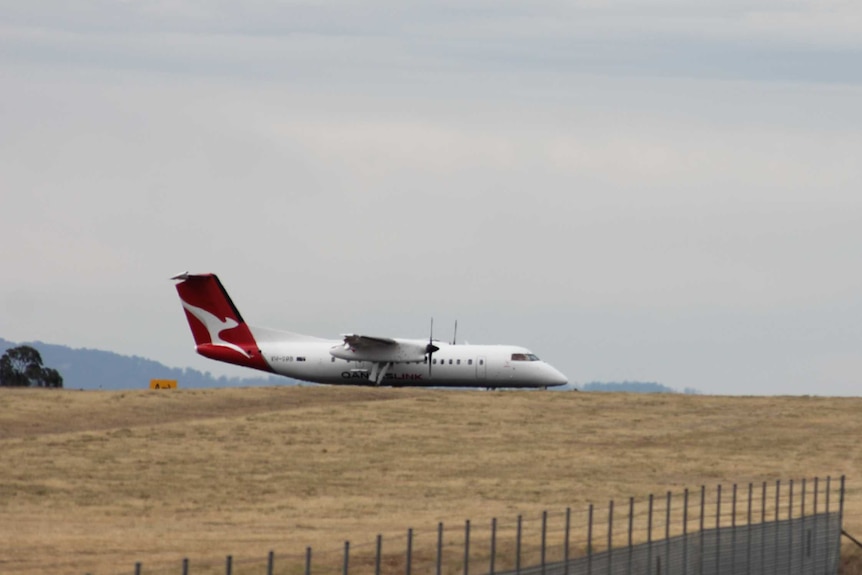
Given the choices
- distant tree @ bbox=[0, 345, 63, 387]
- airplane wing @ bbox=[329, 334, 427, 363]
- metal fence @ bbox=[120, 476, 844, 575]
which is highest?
airplane wing @ bbox=[329, 334, 427, 363]

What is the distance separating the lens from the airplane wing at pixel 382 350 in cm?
8531

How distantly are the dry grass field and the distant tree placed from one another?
28096 mm

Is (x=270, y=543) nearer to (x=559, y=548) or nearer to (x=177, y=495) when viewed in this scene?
(x=559, y=548)

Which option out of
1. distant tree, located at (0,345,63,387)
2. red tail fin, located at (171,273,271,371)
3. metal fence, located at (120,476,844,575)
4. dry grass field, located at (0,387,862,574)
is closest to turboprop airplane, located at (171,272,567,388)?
red tail fin, located at (171,273,271,371)

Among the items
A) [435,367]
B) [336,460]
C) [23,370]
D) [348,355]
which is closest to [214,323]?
[348,355]

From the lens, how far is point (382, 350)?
283 feet

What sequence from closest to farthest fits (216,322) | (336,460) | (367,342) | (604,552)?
(604,552) < (336,460) < (367,342) < (216,322)

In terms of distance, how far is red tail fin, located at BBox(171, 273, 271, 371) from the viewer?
89750 mm

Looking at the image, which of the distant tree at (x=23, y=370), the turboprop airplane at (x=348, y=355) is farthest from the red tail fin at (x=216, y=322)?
the distant tree at (x=23, y=370)

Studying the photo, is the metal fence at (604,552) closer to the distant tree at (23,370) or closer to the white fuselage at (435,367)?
the white fuselage at (435,367)

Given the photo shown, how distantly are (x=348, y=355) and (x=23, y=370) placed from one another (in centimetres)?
2992

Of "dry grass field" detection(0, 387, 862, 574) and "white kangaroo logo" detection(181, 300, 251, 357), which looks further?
"white kangaroo logo" detection(181, 300, 251, 357)

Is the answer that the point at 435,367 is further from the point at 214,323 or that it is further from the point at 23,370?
the point at 23,370

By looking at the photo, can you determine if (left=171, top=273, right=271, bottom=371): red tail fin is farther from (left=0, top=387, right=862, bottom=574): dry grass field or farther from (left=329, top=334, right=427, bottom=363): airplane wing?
(left=0, top=387, right=862, bottom=574): dry grass field
